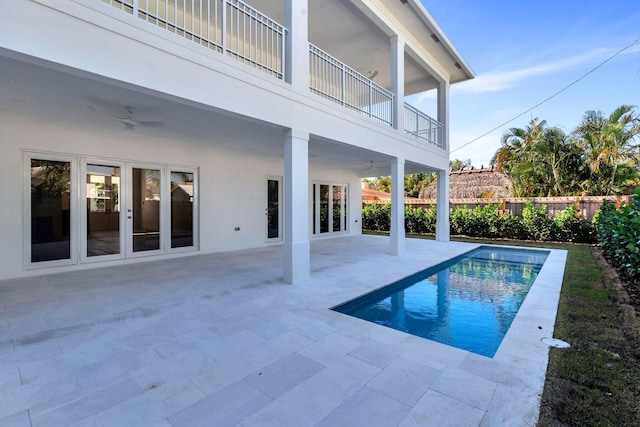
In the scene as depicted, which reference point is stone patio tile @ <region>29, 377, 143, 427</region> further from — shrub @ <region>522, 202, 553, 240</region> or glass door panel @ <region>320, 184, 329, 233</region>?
shrub @ <region>522, 202, 553, 240</region>

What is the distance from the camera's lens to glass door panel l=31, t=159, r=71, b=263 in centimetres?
622

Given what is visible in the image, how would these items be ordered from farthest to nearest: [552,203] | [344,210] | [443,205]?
[344,210] < [552,203] < [443,205]

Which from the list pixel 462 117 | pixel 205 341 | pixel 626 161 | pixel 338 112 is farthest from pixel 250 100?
pixel 462 117

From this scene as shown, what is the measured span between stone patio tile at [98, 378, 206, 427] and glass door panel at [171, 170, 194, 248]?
6.44 m

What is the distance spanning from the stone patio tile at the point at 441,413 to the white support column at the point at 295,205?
357cm

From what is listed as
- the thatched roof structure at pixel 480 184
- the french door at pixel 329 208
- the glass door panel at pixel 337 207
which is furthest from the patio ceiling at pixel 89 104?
the thatched roof structure at pixel 480 184

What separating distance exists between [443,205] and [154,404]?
11427 mm

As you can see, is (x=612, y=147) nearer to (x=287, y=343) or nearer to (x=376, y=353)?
(x=376, y=353)

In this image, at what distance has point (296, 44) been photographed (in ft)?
18.6

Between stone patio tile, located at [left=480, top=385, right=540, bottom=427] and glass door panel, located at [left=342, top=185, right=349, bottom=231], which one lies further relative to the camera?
glass door panel, located at [left=342, top=185, right=349, bottom=231]

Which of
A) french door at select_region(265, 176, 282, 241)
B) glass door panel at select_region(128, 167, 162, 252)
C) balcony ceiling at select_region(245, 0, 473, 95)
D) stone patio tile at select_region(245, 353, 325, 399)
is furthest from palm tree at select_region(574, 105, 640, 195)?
glass door panel at select_region(128, 167, 162, 252)

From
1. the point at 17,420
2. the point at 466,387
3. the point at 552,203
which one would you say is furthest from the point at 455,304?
the point at 552,203

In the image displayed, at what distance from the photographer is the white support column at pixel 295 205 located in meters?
5.59

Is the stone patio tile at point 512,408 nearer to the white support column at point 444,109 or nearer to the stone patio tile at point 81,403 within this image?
the stone patio tile at point 81,403
